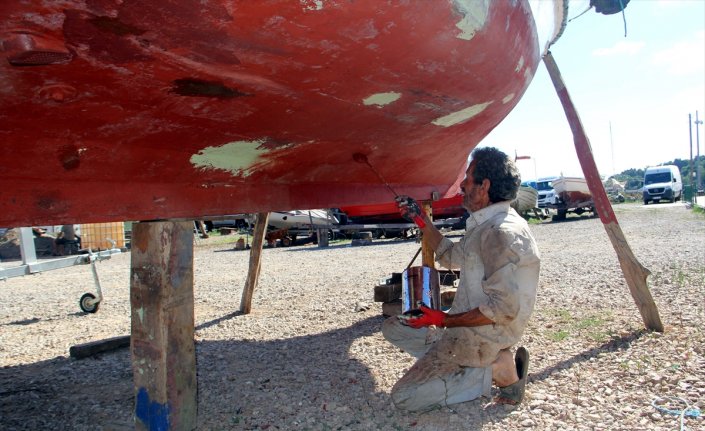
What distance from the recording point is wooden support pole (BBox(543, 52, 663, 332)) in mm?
3889

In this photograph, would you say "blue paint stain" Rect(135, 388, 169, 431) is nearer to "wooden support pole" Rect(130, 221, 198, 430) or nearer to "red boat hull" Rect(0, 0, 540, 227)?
"wooden support pole" Rect(130, 221, 198, 430)

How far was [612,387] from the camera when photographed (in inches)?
116

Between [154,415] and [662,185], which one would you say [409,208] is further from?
[662,185]

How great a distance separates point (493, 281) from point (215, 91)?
4.81 feet

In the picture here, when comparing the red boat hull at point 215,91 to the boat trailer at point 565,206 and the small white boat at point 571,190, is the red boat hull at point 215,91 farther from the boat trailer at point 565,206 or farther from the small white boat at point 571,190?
the boat trailer at point 565,206

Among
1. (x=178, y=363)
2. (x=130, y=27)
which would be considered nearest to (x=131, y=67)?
(x=130, y=27)

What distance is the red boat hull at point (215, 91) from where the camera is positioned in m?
1.57

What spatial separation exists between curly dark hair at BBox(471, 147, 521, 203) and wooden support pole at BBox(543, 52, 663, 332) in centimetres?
155

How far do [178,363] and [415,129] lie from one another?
1.82 meters

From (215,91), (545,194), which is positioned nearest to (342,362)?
(215,91)

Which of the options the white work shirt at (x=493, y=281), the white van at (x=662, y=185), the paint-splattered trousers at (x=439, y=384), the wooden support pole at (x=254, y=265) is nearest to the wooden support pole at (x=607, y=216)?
the white work shirt at (x=493, y=281)

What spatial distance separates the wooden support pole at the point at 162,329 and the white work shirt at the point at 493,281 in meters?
1.32

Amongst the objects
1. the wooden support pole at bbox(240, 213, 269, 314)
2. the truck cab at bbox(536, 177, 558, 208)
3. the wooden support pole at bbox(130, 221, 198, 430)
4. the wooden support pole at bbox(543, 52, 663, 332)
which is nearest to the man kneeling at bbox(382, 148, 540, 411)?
the wooden support pole at bbox(130, 221, 198, 430)

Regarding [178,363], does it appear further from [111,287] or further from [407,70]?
[111,287]
